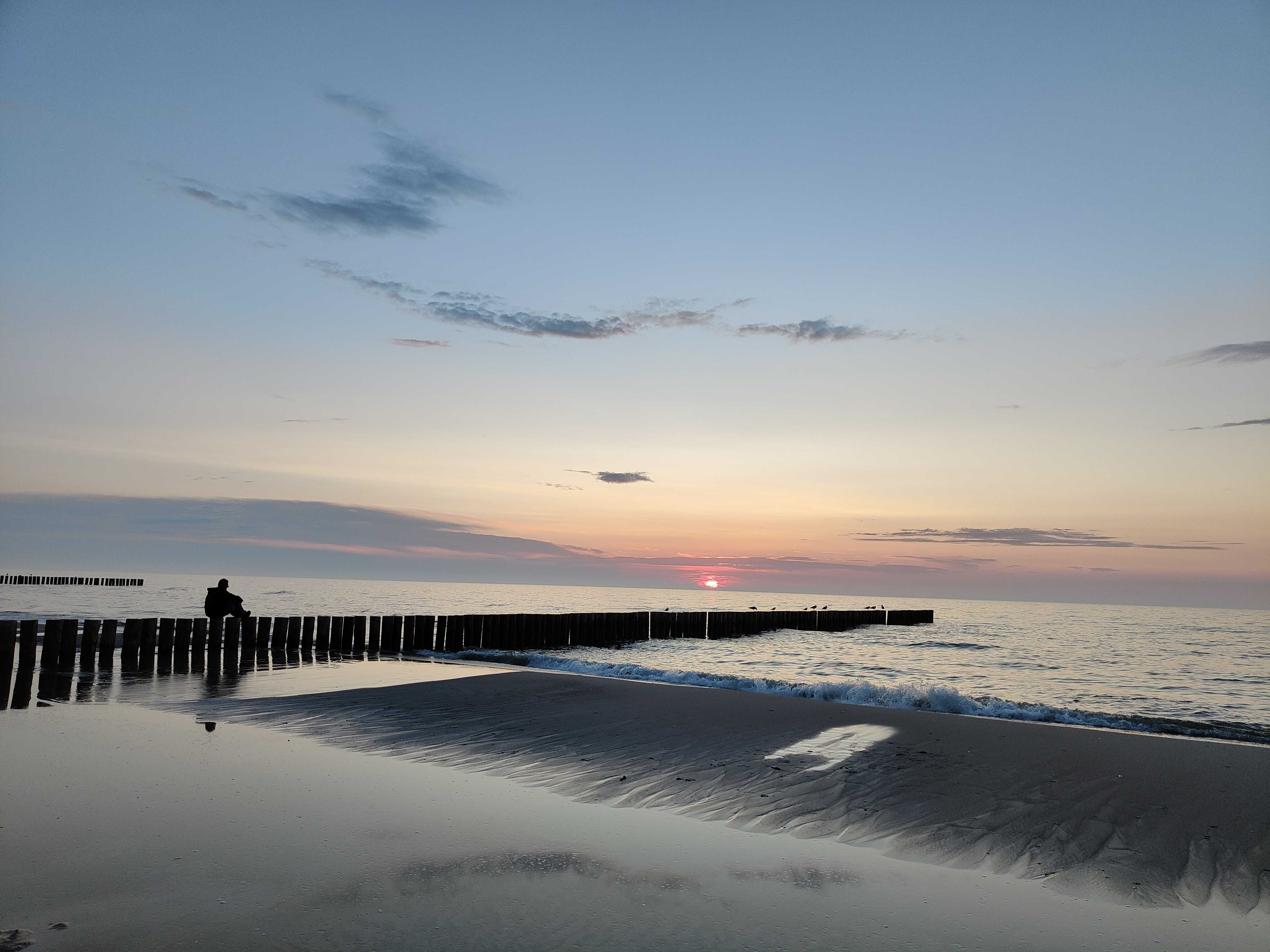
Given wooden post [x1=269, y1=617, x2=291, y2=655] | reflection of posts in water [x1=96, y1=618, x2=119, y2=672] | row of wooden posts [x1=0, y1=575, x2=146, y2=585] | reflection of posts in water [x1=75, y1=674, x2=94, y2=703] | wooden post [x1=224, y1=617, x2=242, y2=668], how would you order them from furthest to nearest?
row of wooden posts [x1=0, y1=575, x2=146, y2=585]
wooden post [x1=269, y1=617, x2=291, y2=655]
wooden post [x1=224, y1=617, x2=242, y2=668]
reflection of posts in water [x1=96, y1=618, x2=119, y2=672]
reflection of posts in water [x1=75, y1=674, x2=94, y2=703]

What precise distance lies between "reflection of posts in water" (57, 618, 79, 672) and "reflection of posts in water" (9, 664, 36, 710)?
1.51 ft

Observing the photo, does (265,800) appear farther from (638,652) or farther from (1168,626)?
(1168,626)

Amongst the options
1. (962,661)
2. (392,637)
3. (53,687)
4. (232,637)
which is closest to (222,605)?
(232,637)

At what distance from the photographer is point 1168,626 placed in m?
65.6

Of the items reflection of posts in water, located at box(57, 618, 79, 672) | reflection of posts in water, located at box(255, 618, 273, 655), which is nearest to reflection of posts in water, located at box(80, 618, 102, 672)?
reflection of posts in water, located at box(57, 618, 79, 672)

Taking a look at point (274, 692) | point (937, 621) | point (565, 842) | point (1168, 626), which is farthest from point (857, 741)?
point (1168, 626)

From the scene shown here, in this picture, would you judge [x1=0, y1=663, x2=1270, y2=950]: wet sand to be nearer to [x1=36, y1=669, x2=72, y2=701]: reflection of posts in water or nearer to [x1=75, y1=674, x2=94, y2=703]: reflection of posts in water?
[x1=75, y1=674, x2=94, y2=703]: reflection of posts in water

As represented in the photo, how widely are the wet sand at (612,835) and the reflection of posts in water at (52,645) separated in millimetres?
5134

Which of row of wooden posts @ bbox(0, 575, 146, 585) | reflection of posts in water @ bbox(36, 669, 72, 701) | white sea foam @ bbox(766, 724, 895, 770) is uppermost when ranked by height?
white sea foam @ bbox(766, 724, 895, 770)

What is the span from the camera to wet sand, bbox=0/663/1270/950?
412 centimetres

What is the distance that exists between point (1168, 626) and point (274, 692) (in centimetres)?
7299

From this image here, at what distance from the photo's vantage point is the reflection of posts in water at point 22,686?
34.2 feet

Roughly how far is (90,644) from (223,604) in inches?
137

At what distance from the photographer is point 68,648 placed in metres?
14.4
